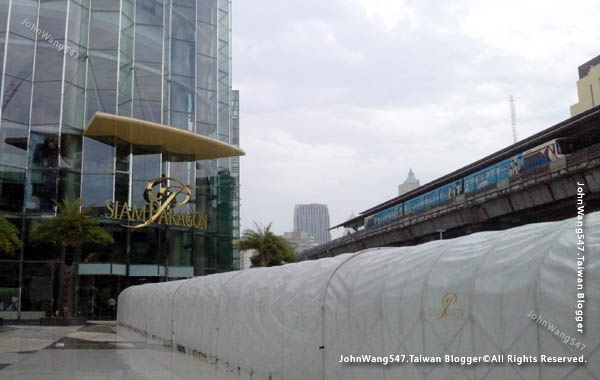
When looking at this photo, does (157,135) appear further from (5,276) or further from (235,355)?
(235,355)

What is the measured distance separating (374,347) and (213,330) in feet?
32.7

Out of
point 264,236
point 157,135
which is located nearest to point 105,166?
point 157,135

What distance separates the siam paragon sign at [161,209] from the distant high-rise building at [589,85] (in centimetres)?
6635

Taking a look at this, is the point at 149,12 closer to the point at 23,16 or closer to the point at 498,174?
the point at 23,16

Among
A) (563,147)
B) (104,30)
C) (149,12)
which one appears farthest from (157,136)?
(563,147)

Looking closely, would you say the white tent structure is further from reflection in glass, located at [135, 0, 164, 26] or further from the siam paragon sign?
reflection in glass, located at [135, 0, 164, 26]

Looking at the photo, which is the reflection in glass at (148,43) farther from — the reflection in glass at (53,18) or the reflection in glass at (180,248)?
the reflection in glass at (180,248)

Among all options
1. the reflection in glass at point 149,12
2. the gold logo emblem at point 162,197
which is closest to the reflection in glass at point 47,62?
the reflection in glass at point 149,12

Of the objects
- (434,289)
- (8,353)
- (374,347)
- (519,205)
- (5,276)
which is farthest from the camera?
(5,276)

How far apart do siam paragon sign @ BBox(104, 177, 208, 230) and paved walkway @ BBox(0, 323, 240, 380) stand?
1816 centimetres

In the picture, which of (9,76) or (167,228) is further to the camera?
(167,228)

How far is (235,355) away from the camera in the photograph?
1655 centimetres

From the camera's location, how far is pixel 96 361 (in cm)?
1891

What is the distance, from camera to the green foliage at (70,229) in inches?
1572
